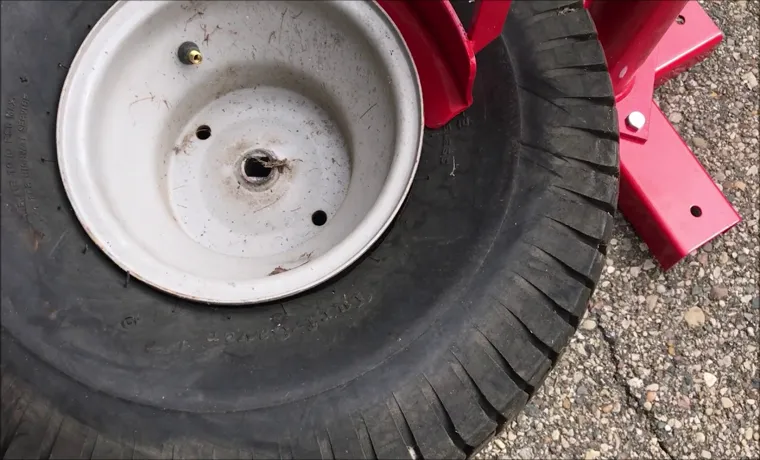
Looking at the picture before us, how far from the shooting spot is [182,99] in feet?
3.60

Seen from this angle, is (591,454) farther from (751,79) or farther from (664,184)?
(751,79)

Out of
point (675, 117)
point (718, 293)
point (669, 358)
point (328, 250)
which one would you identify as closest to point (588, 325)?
point (669, 358)

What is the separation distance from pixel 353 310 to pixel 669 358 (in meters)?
0.81

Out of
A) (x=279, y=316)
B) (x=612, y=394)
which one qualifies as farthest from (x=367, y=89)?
(x=612, y=394)

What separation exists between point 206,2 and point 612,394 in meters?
1.07

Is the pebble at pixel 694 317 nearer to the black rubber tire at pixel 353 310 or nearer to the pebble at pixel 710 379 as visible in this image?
the pebble at pixel 710 379

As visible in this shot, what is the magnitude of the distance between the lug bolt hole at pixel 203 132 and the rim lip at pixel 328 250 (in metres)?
0.25

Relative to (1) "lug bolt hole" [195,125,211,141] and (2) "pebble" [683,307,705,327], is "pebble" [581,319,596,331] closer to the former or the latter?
(2) "pebble" [683,307,705,327]

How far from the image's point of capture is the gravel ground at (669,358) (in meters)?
1.30

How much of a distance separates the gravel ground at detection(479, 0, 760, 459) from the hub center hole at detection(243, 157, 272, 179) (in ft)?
2.27

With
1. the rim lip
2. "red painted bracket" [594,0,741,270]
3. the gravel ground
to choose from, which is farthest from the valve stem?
the gravel ground

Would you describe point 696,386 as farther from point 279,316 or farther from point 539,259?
point 279,316

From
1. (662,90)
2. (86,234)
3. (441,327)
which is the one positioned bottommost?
(662,90)

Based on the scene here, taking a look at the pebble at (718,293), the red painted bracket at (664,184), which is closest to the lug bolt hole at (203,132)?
the red painted bracket at (664,184)
